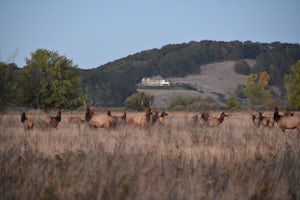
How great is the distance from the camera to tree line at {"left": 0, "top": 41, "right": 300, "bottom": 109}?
1803cm

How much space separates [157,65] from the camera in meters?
192

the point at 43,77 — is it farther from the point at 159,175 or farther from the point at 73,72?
the point at 159,175

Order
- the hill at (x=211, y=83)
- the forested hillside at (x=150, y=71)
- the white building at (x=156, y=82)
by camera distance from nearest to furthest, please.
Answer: the forested hillside at (x=150, y=71) < the hill at (x=211, y=83) < the white building at (x=156, y=82)

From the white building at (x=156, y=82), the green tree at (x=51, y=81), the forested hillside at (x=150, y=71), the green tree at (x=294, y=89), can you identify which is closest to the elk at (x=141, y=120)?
the green tree at (x=51, y=81)

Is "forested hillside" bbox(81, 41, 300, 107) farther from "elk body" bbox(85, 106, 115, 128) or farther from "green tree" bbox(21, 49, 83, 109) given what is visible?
"elk body" bbox(85, 106, 115, 128)

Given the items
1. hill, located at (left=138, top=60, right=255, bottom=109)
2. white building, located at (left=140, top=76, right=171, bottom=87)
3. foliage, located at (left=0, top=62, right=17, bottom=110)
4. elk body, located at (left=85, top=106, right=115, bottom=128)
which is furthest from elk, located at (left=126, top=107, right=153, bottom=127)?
white building, located at (left=140, top=76, right=171, bottom=87)

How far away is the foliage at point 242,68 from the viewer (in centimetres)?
18138

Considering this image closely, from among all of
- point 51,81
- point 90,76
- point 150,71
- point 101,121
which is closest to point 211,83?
point 150,71

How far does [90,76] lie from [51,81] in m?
78.3

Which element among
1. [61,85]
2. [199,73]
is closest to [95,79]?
[199,73]

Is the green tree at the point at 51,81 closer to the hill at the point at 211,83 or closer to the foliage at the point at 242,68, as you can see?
the hill at the point at 211,83

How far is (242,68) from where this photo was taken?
181 metres

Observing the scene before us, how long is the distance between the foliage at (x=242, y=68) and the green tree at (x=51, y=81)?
131m

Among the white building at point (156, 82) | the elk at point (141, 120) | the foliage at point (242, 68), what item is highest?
the foliage at point (242, 68)
